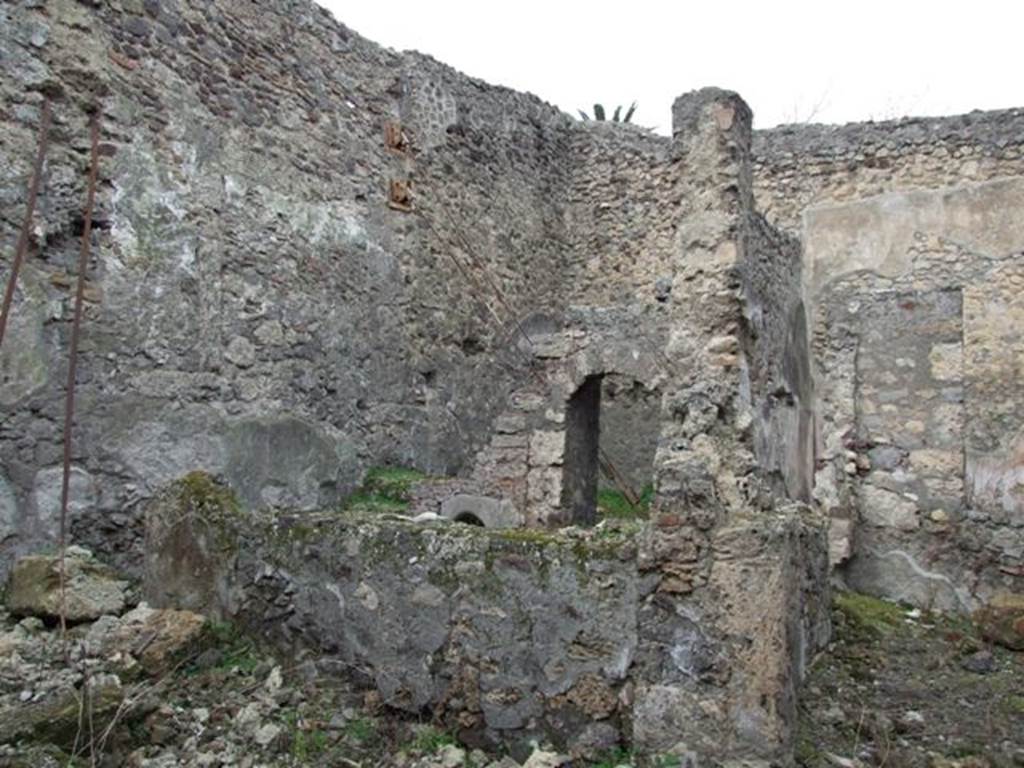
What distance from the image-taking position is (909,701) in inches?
155

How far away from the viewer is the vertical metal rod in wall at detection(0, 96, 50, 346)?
17.3 feet

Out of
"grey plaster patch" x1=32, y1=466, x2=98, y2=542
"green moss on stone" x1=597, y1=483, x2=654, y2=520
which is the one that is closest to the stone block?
"grey plaster patch" x1=32, y1=466, x2=98, y2=542

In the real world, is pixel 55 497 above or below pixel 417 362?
below

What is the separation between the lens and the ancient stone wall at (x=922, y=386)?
6.44m

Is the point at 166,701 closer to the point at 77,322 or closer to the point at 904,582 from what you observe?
the point at 77,322

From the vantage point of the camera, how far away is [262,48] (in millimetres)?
7398

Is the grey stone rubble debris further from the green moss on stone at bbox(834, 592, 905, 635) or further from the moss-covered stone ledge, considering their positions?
the green moss on stone at bbox(834, 592, 905, 635)

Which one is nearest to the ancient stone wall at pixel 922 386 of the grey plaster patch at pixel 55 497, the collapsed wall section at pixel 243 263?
the collapsed wall section at pixel 243 263

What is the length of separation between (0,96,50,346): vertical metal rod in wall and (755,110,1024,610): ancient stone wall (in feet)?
17.9

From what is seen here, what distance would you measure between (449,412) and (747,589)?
604 cm

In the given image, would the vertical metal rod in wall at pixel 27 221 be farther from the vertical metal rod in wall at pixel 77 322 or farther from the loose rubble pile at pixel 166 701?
the loose rubble pile at pixel 166 701

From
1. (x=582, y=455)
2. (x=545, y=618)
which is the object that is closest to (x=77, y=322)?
(x=545, y=618)

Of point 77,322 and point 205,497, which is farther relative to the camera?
point 77,322

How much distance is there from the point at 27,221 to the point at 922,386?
6169 mm
